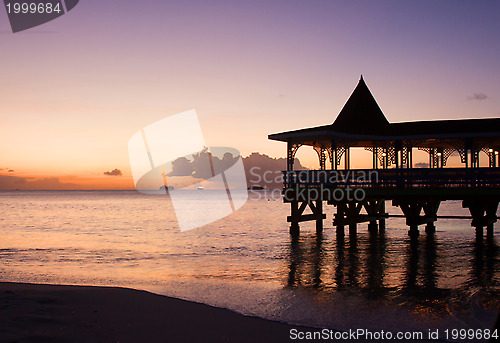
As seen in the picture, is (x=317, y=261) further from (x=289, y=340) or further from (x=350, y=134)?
(x=289, y=340)

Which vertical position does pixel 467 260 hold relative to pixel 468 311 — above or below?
below

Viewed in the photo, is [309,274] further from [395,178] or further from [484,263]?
[395,178]

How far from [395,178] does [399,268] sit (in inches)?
269

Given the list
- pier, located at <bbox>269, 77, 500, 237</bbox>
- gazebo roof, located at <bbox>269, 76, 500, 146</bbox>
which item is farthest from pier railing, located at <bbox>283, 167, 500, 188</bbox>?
gazebo roof, located at <bbox>269, 76, 500, 146</bbox>

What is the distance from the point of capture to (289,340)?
300 inches

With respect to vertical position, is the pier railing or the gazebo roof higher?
the gazebo roof

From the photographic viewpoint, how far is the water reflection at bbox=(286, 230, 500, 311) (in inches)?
463

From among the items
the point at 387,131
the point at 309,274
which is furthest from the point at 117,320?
the point at 387,131

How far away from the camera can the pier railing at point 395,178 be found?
66.8ft

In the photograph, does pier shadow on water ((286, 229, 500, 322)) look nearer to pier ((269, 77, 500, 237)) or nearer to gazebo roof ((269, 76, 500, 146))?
pier ((269, 77, 500, 237))

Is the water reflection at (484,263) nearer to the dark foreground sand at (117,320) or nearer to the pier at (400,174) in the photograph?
the pier at (400,174)

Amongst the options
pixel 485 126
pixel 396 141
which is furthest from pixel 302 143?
pixel 485 126

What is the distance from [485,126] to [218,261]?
14.7 metres

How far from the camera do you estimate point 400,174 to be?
21.8 metres
